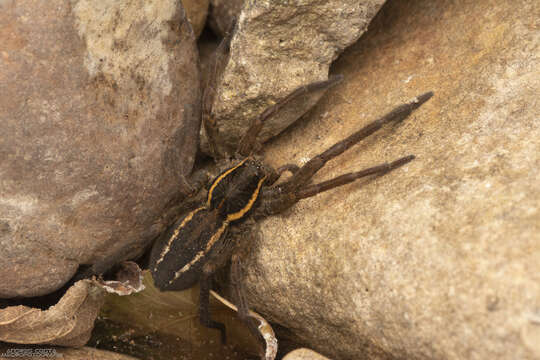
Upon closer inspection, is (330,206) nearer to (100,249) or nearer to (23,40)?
(100,249)

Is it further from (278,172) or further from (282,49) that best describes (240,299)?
(282,49)

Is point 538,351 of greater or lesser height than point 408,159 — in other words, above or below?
below

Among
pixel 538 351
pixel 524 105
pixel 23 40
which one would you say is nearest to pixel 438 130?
pixel 524 105

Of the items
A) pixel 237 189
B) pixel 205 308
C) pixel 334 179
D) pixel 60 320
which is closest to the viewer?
pixel 60 320

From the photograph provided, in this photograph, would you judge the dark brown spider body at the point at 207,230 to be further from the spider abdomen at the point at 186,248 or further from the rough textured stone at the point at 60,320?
the rough textured stone at the point at 60,320

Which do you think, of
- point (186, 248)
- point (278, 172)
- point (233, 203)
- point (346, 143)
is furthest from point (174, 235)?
point (346, 143)

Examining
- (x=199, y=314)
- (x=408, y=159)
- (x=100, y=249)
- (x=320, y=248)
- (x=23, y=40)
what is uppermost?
(x=23, y=40)
